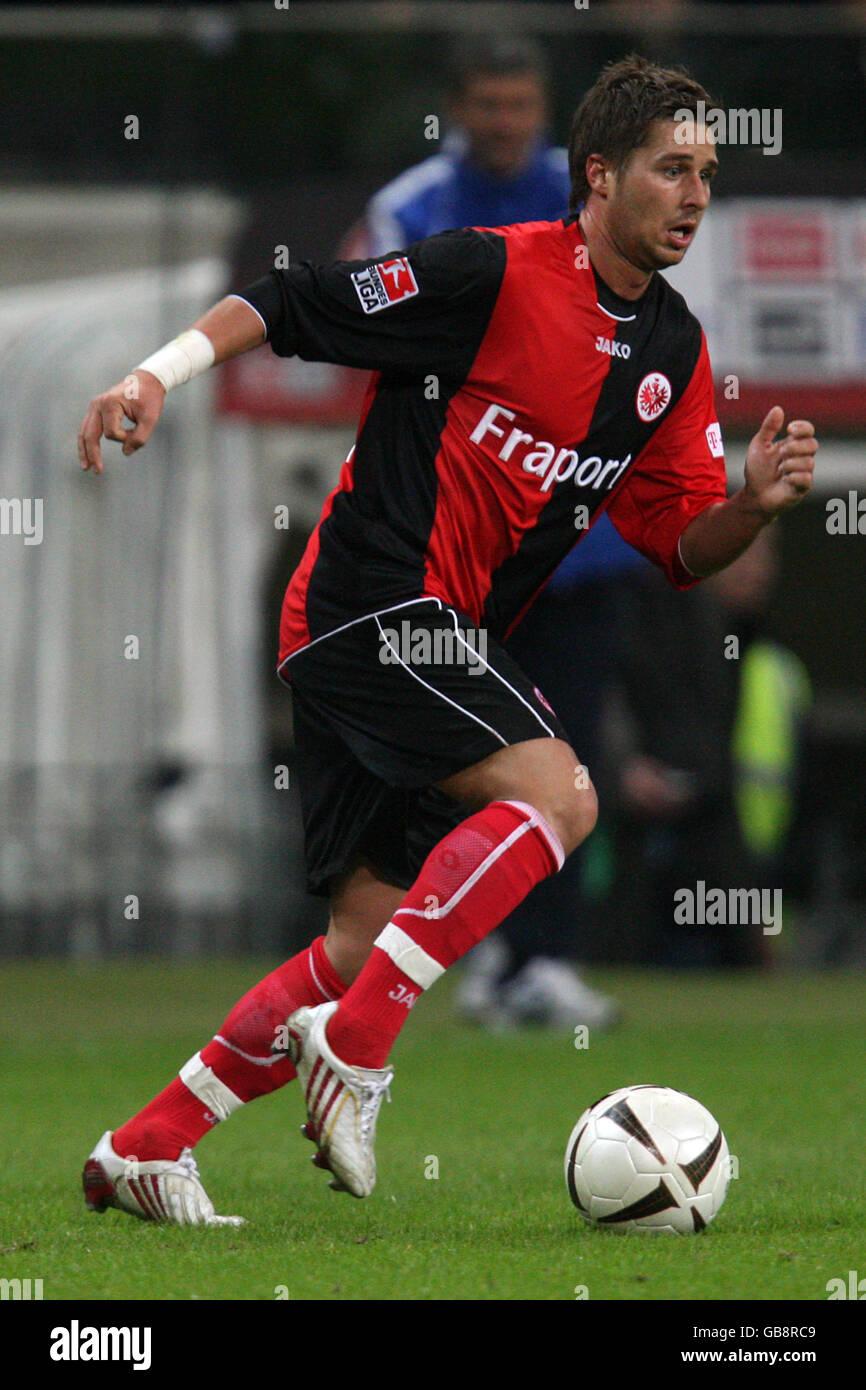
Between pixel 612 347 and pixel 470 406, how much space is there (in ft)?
0.95

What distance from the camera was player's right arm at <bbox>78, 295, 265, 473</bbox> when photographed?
3.36 metres

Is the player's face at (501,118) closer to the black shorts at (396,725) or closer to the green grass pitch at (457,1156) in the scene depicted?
the green grass pitch at (457,1156)

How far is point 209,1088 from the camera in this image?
3756 mm

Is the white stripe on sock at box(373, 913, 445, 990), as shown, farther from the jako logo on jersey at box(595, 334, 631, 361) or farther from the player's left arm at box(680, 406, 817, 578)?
the jako logo on jersey at box(595, 334, 631, 361)

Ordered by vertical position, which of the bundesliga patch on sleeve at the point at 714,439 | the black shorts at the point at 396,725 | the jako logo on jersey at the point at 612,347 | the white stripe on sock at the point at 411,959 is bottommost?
the white stripe on sock at the point at 411,959

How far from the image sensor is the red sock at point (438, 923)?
3.43 m

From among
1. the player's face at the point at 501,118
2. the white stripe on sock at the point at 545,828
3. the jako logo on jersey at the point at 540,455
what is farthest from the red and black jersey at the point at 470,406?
the player's face at the point at 501,118

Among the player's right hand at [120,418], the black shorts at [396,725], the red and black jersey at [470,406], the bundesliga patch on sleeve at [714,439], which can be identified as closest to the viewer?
the player's right hand at [120,418]

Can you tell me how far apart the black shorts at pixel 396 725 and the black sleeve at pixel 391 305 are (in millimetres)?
466

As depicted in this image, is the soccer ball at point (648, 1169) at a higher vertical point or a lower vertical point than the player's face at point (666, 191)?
lower

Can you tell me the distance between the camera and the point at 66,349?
1017 cm

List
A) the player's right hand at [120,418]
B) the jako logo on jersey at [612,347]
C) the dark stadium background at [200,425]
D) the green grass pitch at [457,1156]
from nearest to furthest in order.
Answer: the green grass pitch at [457,1156] < the player's right hand at [120,418] < the jako logo on jersey at [612,347] < the dark stadium background at [200,425]

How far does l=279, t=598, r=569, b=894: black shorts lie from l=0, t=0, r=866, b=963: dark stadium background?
5406mm

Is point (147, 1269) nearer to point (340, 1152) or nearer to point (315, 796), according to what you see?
point (340, 1152)
